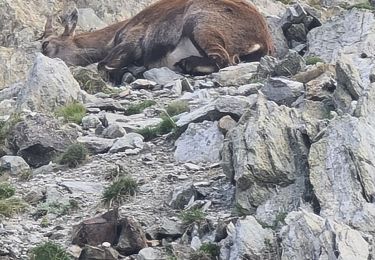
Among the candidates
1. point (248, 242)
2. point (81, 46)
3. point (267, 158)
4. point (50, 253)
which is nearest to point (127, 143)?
point (267, 158)

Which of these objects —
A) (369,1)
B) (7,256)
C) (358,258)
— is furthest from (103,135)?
(369,1)

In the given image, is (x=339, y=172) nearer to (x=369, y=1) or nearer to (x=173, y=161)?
(x=173, y=161)

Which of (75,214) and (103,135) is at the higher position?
(75,214)

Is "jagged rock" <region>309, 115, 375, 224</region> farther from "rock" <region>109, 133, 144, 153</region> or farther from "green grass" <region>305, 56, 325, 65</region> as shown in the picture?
"green grass" <region>305, 56, 325, 65</region>

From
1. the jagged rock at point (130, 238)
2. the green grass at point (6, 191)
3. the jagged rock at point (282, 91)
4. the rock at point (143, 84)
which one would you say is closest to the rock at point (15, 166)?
the green grass at point (6, 191)

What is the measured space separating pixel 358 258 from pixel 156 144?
14.9ft

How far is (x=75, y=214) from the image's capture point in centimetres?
875

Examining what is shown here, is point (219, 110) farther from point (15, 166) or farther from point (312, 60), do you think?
point (312, 60)

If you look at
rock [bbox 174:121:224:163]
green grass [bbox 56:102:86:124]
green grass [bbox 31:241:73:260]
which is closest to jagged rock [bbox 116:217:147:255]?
green grass [bbox 31:241:73:260]

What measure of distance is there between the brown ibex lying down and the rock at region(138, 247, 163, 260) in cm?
793

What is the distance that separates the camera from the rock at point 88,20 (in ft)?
68.2

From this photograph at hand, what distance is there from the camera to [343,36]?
15586 mm

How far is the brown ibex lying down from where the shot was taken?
15.2 meters

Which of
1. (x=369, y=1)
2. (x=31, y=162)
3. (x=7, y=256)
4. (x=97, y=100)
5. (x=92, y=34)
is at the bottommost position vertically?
(x=369, y=1)
